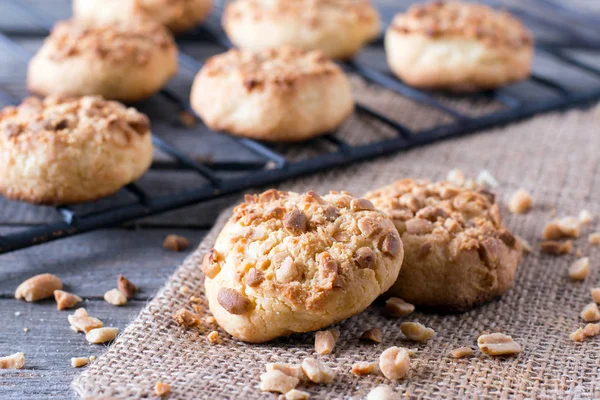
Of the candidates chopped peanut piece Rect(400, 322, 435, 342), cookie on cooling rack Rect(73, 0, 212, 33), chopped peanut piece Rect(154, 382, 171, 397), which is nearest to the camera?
chopped peanut piece Rect(154, 382, 171, 397)

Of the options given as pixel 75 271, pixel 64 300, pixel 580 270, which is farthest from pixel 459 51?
pixel 64 300

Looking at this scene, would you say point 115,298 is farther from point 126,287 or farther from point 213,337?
point 213,337

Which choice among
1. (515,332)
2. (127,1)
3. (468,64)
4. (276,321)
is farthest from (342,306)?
(127,1)

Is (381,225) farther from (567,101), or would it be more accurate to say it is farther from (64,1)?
(64,1)

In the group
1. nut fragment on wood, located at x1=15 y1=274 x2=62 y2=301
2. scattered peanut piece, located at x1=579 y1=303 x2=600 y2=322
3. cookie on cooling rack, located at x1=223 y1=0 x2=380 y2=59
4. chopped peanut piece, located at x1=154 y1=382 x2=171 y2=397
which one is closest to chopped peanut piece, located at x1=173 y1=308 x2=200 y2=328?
chopped peanut piece, located at x1=154 y1=382 x2=171 y2=397

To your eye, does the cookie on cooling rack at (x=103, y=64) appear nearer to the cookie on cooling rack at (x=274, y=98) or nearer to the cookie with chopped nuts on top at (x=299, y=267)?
the cookie on cooling rack at (x=274, y=98)

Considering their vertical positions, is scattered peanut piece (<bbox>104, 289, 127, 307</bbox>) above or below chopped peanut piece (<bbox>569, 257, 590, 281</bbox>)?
below

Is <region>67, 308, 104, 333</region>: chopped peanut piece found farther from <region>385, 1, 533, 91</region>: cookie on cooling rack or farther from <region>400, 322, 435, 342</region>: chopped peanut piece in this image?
<region>385, 1, 533, 91</region>: cookie on cooling rack
